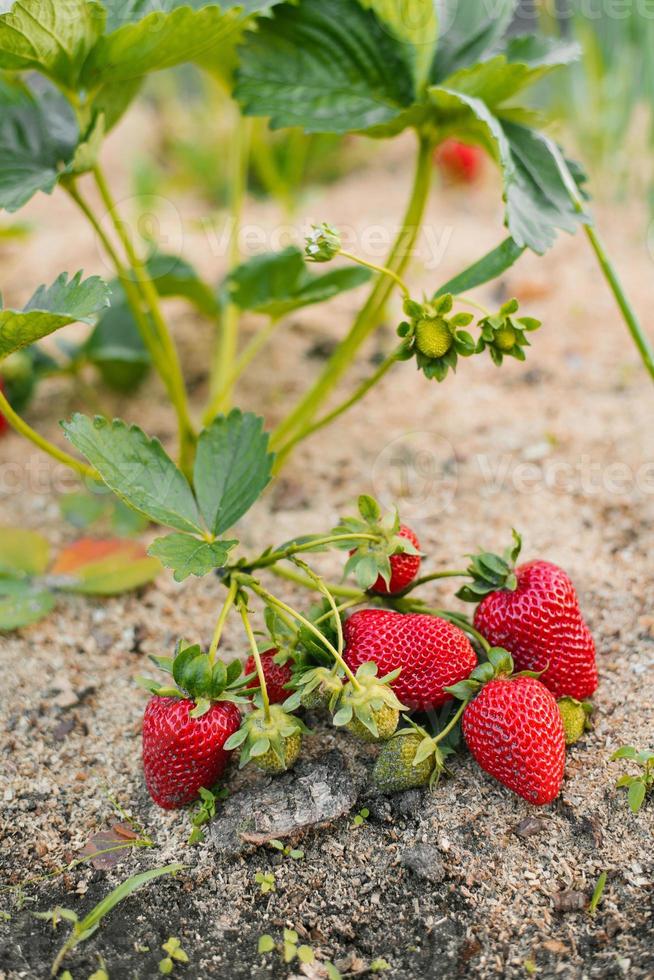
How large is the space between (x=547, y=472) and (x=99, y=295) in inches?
29.5

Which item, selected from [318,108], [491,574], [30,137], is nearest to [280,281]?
[318,108]

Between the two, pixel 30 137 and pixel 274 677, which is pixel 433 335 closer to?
pixel 274 677

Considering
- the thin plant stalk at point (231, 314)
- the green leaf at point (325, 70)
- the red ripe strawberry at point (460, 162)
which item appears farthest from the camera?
the red ripe strawberry at point (460, 162)

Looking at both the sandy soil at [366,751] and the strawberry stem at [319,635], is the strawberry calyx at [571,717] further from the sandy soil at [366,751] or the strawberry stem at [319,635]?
the strawberry stem at [319,635]

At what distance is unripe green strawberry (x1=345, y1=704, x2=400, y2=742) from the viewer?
87 cm

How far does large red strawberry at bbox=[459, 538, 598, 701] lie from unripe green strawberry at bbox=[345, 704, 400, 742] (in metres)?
0.14

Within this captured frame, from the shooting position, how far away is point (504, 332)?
957 millimetres

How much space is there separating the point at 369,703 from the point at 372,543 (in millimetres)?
175

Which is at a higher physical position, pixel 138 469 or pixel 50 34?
pixel 50 34

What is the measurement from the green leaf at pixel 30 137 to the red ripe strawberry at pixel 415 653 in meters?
0.66

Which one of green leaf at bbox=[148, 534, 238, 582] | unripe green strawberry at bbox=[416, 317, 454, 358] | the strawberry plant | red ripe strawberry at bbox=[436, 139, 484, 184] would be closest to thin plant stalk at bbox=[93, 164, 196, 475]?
the strawberry plant

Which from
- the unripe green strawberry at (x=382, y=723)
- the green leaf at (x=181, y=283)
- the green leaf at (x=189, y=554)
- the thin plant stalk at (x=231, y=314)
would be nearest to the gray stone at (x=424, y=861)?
the unripe green strawberry at (x=382, y=723)

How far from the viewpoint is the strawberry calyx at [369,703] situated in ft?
2.77

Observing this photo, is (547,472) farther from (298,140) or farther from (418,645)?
(298,140)
